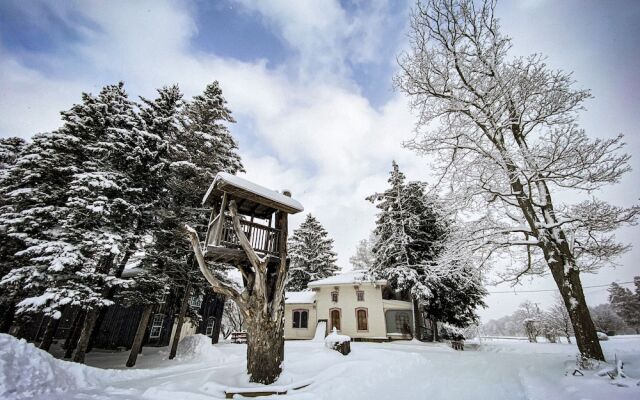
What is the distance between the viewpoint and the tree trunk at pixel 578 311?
749 centimetres

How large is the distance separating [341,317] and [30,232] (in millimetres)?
20297

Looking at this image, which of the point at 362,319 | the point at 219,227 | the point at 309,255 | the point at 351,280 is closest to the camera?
the point at 219,227

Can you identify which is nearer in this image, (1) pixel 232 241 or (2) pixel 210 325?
(1) pixel 232 241

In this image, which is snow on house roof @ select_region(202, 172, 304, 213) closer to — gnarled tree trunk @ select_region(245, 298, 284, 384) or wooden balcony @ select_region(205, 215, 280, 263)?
wooden balcony @ select_region(205, 215, 280, 263)

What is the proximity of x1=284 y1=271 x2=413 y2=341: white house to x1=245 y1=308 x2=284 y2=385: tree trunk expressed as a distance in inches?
552

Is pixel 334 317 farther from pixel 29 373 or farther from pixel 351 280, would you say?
pixel 29 373

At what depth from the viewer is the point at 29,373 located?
6062 millimetres

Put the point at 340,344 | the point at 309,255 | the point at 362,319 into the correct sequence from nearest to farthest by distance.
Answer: the point at 340,344, the point at 362,319, the point at 309,255

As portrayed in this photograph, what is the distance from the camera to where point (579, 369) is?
708 cm

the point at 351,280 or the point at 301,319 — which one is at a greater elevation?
the point at 351,280

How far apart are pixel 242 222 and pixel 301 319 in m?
18.6

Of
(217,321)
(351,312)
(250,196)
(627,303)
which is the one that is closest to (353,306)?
(351,312)

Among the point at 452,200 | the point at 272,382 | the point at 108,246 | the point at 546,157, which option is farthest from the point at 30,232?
the point at 546,157

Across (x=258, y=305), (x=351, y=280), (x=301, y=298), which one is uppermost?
(x=351, y=280)
